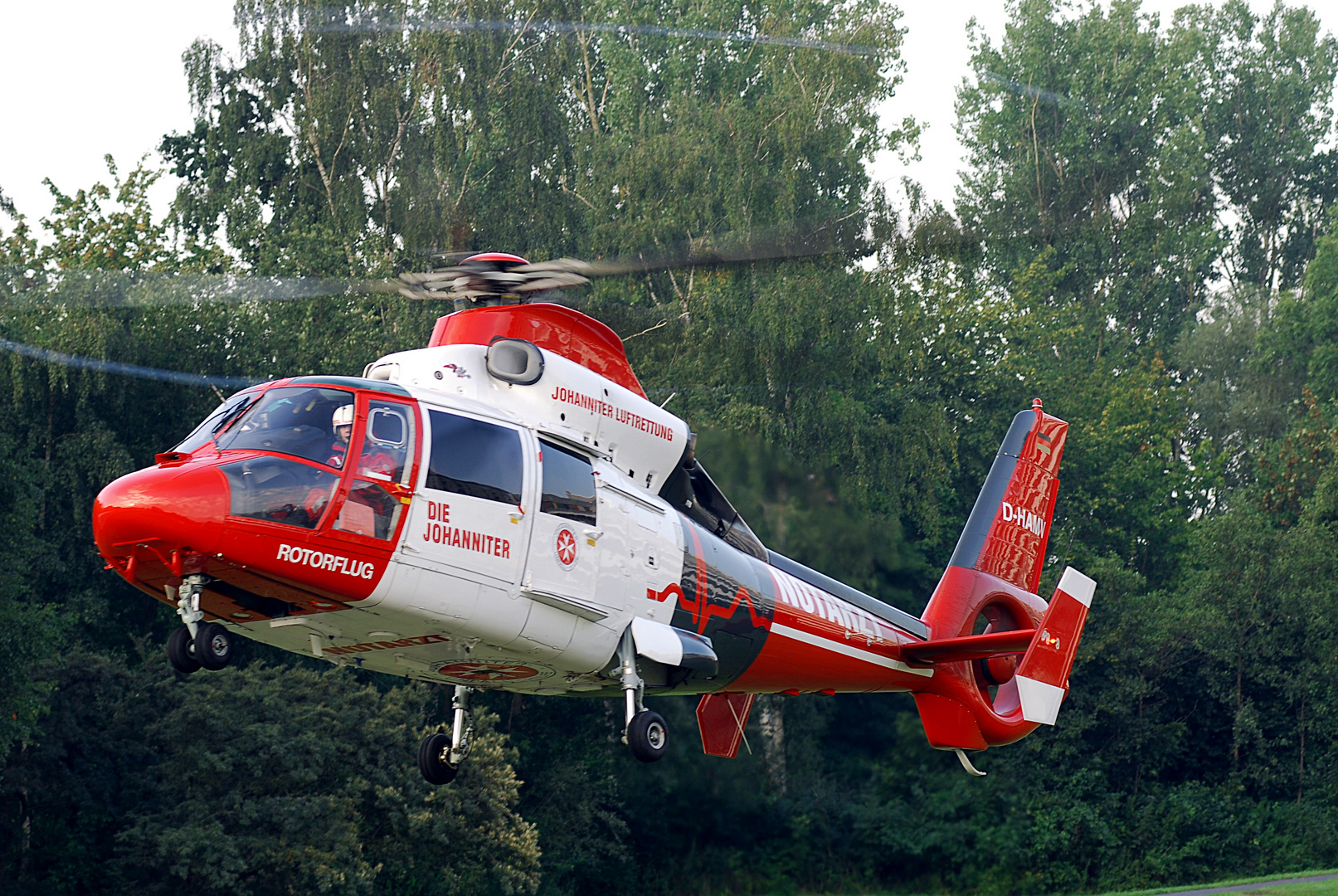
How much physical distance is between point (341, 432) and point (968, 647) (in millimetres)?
7044

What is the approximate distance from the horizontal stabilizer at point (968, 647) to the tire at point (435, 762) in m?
4.65

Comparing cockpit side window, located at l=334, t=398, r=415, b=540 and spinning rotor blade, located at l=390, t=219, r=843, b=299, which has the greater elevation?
spinning rotor blade, located at l=390, t=219, r=843, b=299

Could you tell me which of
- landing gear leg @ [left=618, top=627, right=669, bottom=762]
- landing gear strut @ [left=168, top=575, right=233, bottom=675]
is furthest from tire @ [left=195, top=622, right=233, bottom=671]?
landing gear leg @ [left=618, top=627, right=669, bottom=762]

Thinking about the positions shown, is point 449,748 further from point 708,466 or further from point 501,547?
point 708,466

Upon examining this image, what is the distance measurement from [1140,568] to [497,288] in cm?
3104

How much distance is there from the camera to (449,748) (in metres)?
12.1

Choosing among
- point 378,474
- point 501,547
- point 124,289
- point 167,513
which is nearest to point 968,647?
point 501,547

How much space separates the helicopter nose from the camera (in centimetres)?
866

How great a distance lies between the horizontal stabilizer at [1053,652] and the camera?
13.8 metres

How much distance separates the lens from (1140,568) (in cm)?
3859

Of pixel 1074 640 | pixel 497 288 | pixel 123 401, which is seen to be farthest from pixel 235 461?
pixel 123 401

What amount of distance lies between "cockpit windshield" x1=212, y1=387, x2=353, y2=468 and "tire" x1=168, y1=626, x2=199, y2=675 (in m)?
1.20

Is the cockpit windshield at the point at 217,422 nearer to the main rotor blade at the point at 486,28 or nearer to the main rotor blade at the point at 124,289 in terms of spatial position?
the main rotor blade at the point at 124,289

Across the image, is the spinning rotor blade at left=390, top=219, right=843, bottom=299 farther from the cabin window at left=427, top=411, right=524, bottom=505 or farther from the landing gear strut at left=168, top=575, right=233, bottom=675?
the landing gear strut at left=168, top=575, right=233, bottom=675
